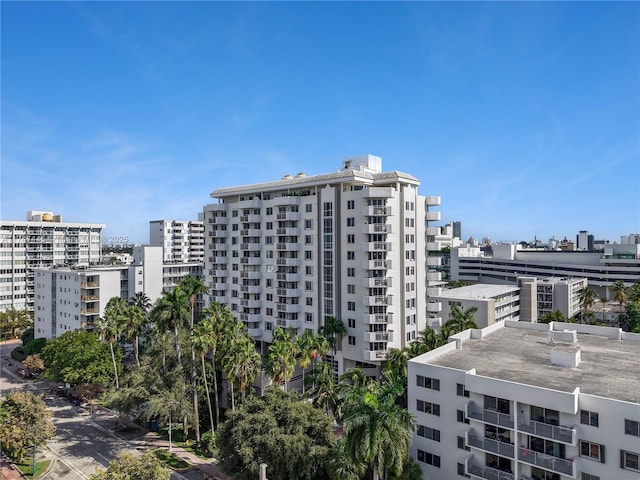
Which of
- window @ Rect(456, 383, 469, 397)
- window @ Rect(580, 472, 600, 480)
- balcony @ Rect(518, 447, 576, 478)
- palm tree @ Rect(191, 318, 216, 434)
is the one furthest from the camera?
palm tree @ Rect(191, 318, 216, 434)

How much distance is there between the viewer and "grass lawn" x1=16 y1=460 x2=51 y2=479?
4519 cm

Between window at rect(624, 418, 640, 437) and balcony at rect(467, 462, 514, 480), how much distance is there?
9277 mm

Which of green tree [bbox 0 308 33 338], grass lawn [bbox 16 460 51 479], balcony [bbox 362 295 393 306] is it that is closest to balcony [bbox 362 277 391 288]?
balcony [bbox 362 295 393 306]

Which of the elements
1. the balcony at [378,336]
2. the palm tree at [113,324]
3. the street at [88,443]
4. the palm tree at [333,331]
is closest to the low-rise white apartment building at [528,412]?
the balcony at [378,336]

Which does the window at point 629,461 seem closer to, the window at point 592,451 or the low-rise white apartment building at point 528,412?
the low-rise white apartment building at point 528,412

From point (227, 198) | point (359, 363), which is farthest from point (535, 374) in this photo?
point (227, 198)

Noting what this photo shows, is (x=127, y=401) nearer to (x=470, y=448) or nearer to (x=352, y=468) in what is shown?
(x=352, y=468)

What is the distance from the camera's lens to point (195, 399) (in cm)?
5209

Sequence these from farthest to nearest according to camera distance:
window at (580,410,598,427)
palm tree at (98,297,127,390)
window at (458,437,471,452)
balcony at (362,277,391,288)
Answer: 1. balcony at (362,277,391,288)
2. palm tree at (98,297,127,390)
3. window at (458,437,471,452)
4. window at (580,410,598,427)

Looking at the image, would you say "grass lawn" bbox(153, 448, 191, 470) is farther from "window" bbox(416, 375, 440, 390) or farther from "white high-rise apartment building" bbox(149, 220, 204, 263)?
"white high-rise apartment building" bbox(149, 220, 204, 263)

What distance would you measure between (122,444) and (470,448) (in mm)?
40714

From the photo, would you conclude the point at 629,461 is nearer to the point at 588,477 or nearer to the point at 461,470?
the point at 588,477

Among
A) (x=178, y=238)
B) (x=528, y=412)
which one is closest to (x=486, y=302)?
(x=528, y=412)

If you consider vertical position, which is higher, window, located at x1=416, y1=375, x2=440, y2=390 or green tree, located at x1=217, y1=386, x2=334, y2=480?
window, located at x1=416, y1=375, x2=440, y2=390
